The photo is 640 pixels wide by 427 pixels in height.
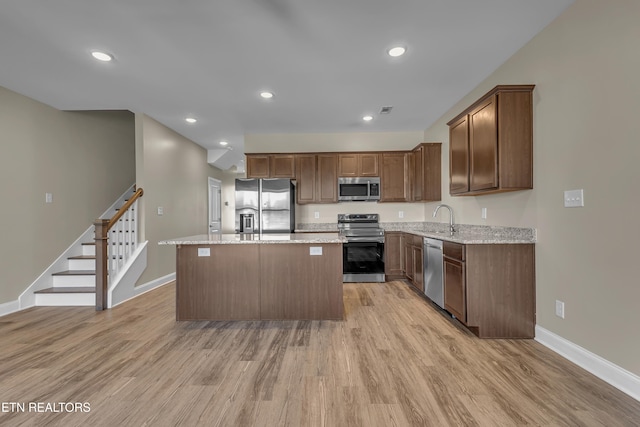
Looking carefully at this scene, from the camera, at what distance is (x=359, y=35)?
7.86 ft

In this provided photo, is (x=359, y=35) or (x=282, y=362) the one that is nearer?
(x=282, y=362)

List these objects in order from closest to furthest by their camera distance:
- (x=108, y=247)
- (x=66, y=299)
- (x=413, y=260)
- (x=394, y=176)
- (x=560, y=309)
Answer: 1. (x=560, y=309)
2. (x=66, y=299)
3. (x=108, y=247)
4. (x=413, y=260)
5. (x=394, y=176)

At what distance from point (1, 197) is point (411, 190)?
5638 millimetres

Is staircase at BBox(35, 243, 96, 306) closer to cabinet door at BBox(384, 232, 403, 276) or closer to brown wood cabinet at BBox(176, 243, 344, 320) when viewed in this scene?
brown wood cabinet at BBox(176, 243, 344, 320)

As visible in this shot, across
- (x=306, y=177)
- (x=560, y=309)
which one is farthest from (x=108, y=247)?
(x=560, y=309)

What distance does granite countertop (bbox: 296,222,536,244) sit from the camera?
2.59 meters

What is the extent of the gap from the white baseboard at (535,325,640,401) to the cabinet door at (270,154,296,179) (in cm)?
401

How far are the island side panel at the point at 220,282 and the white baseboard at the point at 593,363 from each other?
104 inches

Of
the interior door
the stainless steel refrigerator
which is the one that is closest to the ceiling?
the stainless steel refrigerator

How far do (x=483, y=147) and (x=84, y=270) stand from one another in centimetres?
532

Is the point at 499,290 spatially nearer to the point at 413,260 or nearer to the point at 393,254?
the point at 413,260

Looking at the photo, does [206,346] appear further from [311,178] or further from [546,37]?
[546,37]

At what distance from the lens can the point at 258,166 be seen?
515 cm

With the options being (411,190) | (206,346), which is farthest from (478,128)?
(206,346)
